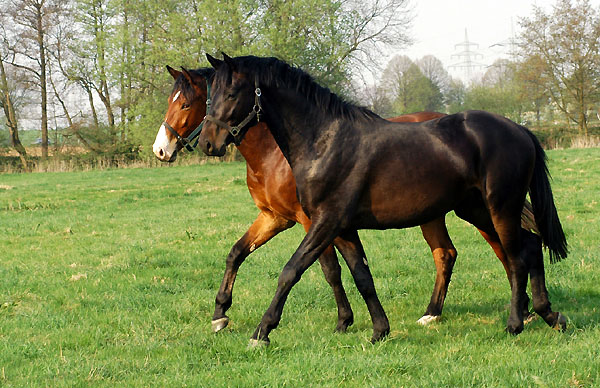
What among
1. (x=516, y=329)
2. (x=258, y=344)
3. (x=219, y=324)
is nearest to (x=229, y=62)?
(x=258, y=344)

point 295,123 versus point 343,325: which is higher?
point 295,123

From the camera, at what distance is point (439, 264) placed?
5.84 meters

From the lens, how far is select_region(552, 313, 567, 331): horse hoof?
477cm

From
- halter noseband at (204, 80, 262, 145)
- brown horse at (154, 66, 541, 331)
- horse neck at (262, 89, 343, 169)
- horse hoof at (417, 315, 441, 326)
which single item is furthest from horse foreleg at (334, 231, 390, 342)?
halter noseband at (204, 80, 262, 145)

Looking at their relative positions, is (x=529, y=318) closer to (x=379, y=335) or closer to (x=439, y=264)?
(x=439, y=264)

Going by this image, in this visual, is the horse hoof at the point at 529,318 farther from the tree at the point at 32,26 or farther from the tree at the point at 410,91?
the tree at the point at 410,91

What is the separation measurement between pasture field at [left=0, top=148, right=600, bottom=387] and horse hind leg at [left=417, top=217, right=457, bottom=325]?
6.9 inches

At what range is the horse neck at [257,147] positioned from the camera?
540 centimetres

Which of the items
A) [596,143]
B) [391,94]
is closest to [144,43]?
[596,143]

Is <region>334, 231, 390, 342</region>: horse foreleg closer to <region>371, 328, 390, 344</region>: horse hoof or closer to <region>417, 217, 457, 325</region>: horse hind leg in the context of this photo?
<region>371, 328, 390, 344</region>: horse hoof

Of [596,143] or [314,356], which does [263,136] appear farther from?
[596,143]

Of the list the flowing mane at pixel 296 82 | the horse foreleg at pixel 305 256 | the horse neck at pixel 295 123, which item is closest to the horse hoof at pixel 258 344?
the horse foreleg at pixel 305 256

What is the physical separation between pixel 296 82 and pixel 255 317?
2.28m

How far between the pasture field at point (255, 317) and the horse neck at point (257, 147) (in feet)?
4.86
